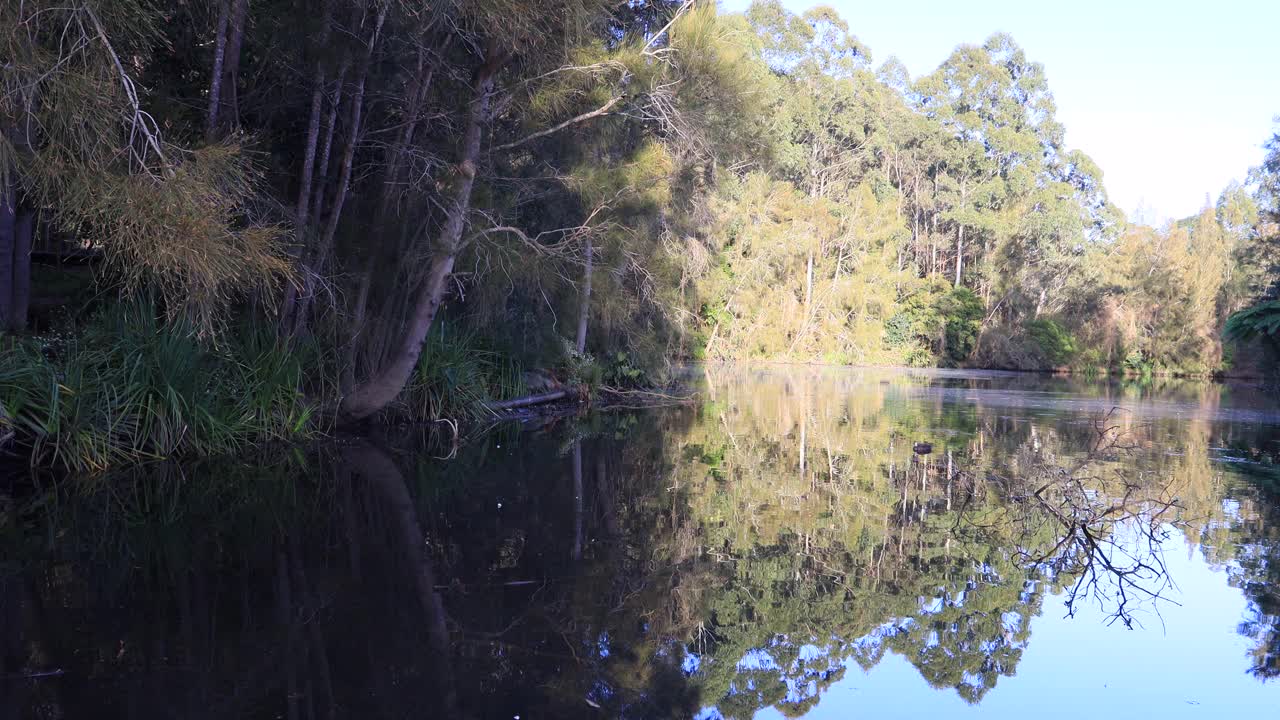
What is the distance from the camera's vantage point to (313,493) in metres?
6.81

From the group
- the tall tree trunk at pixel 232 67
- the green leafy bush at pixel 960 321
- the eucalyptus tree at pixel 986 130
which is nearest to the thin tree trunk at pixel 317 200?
the tall tree trunk at pixel 232 67

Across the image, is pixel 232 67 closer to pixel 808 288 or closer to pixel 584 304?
pixel 584 304

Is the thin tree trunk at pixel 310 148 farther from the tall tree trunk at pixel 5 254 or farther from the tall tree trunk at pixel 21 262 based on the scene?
the tall tree trunk at pixel 21 262

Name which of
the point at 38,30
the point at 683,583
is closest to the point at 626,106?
the point at 38,30

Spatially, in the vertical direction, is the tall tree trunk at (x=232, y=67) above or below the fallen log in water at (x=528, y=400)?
above

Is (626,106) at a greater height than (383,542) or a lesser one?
greater

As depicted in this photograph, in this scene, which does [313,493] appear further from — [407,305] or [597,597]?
[407,305]

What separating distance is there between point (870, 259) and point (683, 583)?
34120 millimetres

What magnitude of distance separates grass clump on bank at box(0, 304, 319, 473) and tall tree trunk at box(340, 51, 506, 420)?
120 cm

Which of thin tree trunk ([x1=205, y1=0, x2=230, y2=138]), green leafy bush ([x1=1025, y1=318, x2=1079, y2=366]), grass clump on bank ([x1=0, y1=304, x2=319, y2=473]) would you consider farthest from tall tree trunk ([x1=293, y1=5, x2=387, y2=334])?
green leafy bush ([x1=1025, y1=318, x2=1079, y2=366])

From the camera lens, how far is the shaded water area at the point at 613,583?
131 inches

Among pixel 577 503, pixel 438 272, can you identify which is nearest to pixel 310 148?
pixel 438 272

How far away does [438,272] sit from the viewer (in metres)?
9.83

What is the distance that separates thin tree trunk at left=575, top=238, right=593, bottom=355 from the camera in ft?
39.1
